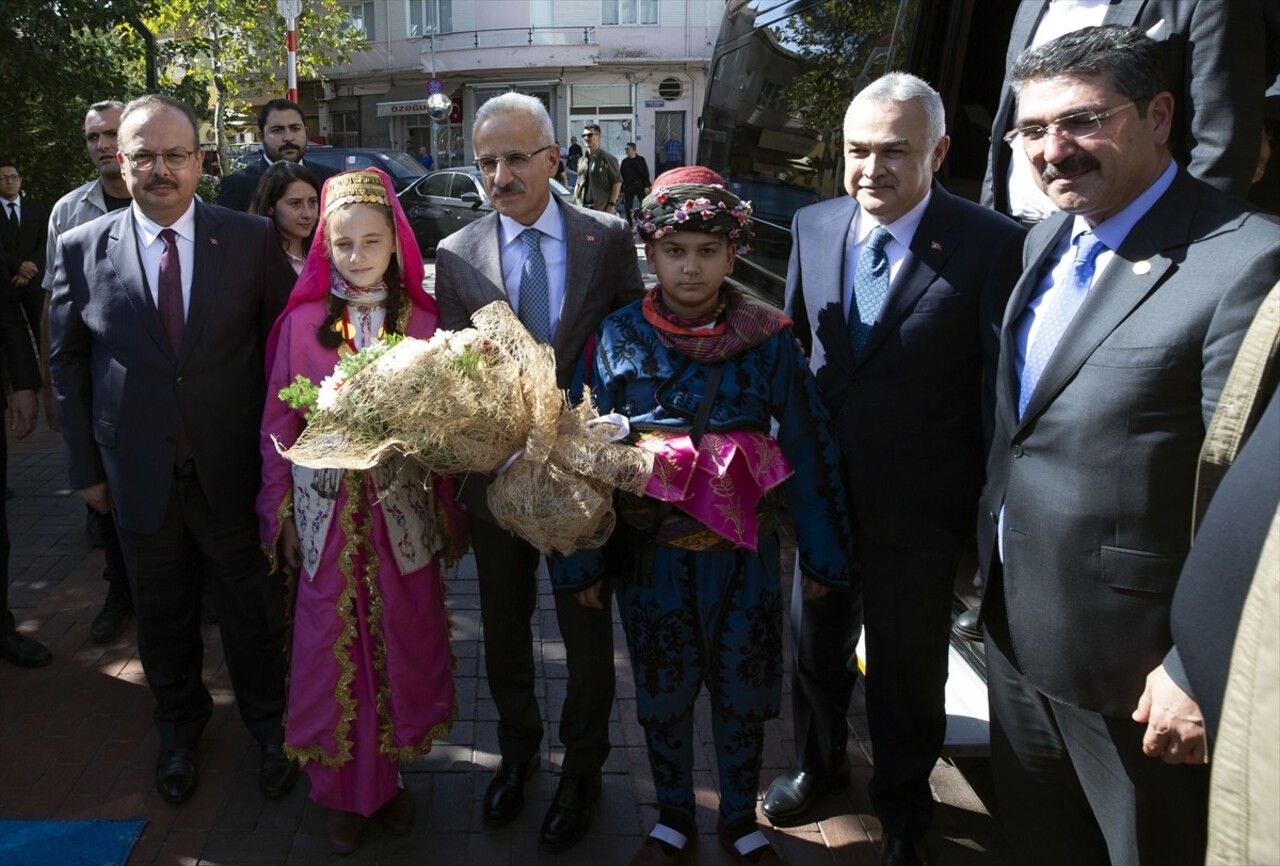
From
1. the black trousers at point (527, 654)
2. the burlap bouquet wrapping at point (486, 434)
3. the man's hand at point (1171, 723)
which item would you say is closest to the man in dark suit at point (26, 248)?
the black trousers at point (527, 654)

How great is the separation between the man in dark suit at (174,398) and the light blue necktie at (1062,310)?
235 cm

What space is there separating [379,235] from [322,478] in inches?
28.4

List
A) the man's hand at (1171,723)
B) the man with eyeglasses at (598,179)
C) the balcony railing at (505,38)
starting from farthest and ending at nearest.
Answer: the balcony railing at (505,38)
the man with eyeglasses at (598,179)
the man's hand at (1171,723)

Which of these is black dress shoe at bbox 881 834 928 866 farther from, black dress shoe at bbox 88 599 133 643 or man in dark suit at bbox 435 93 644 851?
black dress shoe at bbox 88 599 133 643

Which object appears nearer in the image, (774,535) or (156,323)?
(774,535)

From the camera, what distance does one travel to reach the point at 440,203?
1669 cm

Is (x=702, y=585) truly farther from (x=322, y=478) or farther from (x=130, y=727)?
(x=130, y=727)

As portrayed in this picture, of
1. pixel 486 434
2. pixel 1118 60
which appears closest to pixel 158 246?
pixel 486 434

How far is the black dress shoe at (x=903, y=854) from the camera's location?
113 inches

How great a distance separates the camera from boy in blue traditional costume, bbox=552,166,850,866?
103 inches

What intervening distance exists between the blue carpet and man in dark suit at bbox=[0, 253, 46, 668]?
3.95 feet

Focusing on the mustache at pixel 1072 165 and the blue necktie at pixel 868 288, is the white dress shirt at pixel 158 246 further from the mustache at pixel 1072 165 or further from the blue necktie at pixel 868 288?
the mustache at pixel 1072 165

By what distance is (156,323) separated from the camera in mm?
3088

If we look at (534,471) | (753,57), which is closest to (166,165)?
(534,471)
